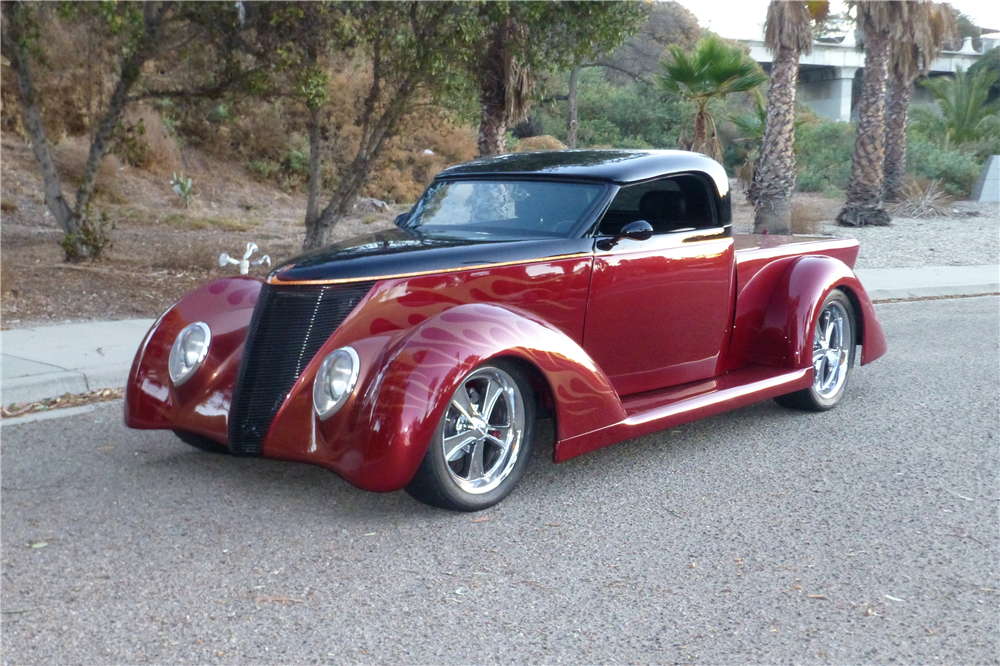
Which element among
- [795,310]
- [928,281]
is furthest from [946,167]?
[795,310]

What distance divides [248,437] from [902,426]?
12.8ft

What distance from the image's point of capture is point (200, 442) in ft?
17.0

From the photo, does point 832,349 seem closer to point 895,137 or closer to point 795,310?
point 795,310

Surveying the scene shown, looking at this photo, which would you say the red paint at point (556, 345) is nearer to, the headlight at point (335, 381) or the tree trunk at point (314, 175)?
the headlight at point (335, 381)

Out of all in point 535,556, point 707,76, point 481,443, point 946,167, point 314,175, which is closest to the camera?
point 535,556

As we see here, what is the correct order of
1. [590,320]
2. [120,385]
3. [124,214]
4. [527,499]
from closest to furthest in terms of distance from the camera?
1. [527,499]
2. [590,320]
3. [120,385]
4. [124,214]

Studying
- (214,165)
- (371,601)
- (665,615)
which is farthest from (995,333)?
(214,165)

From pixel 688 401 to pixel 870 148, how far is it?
16306 mm

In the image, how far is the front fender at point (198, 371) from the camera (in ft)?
15.5

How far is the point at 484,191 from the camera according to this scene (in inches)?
223

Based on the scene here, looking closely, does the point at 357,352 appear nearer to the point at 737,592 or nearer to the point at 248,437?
the point at 248,437

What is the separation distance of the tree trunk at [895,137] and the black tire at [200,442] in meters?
20.6

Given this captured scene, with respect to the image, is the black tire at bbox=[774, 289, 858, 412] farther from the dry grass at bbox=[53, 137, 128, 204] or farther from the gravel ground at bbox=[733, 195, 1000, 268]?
the dry grass at bbox=[53, 137, 128, 204]

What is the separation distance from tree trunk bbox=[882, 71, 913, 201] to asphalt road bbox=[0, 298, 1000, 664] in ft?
60.2
